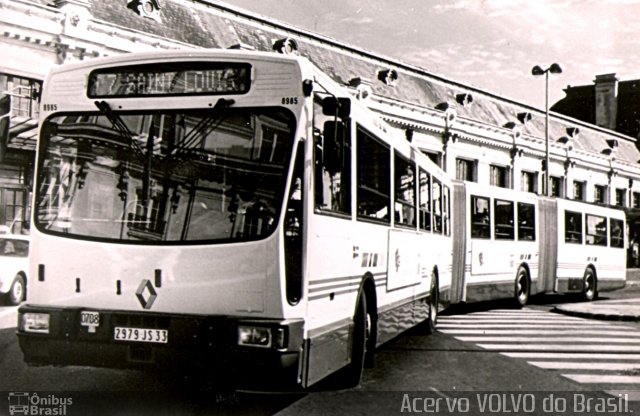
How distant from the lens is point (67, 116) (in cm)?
607

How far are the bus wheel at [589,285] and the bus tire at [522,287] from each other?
11.3ft

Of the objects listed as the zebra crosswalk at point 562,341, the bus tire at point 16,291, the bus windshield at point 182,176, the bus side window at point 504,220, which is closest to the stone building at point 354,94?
the bus tire at point 16,291

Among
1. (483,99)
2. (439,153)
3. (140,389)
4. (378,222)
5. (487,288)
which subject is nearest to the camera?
(140,389)

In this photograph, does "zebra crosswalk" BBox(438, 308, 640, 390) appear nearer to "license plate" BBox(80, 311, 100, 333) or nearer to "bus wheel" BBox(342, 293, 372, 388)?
"bus wheel" BBox(342, 293, 372, 388)

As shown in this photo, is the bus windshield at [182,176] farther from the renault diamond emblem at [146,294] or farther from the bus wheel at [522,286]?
the bus wheel at [522,286]

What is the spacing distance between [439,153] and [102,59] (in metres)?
41.0

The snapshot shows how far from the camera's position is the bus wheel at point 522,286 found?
1959 cm

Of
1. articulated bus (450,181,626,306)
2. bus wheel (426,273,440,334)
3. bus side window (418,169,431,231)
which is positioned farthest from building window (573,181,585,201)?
bus side window (418,169,431,231)

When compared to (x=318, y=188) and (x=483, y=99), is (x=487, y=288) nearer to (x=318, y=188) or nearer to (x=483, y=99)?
(x=318, y=188)

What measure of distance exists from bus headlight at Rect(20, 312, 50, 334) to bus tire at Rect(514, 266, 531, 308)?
1543 cm

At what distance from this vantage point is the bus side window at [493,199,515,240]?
18.8m

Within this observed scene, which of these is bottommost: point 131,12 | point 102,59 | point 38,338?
point 38,338

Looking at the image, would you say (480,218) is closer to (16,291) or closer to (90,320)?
(16,291)

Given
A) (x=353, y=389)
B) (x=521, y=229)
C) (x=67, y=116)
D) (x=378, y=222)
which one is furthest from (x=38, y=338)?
(x=521, y=229)
